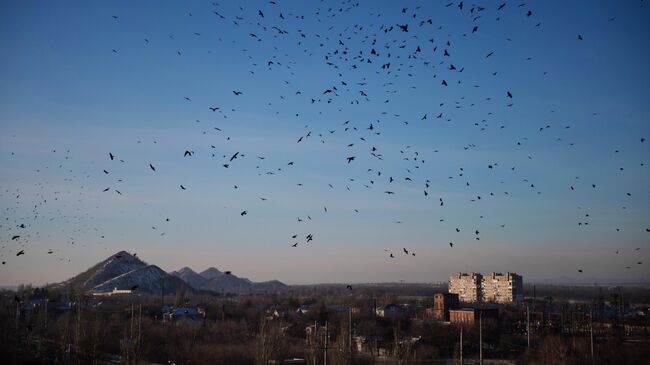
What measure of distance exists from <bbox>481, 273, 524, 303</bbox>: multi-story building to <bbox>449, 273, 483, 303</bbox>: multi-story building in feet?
5.34

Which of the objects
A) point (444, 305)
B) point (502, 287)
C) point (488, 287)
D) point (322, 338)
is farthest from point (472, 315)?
point (488, 287)

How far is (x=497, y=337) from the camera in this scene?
61.5 m

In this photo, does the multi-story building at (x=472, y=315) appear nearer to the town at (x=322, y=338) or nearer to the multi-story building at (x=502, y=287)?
the town at (x=322, y=338)

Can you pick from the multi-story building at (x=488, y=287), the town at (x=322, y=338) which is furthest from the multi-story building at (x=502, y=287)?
the town at (x=322, y=338)

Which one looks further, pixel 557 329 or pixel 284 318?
pixel 284 318

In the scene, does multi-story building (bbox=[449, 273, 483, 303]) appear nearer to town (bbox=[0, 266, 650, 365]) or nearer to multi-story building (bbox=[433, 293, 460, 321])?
town (bbox=[0, 266, 650, 365])

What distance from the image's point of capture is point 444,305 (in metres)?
85.2

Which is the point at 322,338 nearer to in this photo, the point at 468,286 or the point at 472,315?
the point at 472,315

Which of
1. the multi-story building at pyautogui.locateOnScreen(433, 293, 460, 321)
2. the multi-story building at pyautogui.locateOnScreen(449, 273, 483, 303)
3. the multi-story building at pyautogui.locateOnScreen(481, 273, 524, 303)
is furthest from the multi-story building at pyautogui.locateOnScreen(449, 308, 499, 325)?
the multi-story building at pyautogui.locateOnScreen(449, 273, 483, 303)

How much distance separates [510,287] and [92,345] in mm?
119377

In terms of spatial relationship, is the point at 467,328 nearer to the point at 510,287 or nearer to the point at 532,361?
the point at 532,361

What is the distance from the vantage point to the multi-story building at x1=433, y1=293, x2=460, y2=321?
3284 inches

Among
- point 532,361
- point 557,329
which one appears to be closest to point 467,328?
point 557,329

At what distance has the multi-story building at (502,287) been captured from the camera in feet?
470
